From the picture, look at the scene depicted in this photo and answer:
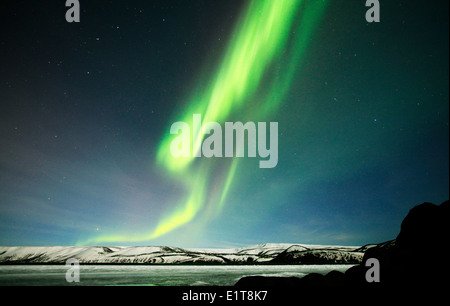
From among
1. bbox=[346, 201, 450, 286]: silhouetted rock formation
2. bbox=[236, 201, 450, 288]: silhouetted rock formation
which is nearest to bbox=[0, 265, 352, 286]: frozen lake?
bbox=[236, 201, 450, 288]: silhouetted rock formation

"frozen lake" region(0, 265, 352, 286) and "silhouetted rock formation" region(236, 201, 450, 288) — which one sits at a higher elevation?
"silhouetted rock formation" region(236, 201, 450, 288)

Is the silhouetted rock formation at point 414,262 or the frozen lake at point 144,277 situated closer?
the silhouetted rock formation at point 414,262

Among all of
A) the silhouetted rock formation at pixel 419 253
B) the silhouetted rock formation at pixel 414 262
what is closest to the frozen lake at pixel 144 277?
the silhouetted rock formation at pixel 414 262

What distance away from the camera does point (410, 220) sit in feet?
50.1

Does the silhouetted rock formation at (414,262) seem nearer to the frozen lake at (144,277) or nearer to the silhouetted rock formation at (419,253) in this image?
the silhouetted rock formation at (419,253)

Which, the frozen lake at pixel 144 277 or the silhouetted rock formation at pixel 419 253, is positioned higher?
the silhouetted rock formation at pixel 419 253

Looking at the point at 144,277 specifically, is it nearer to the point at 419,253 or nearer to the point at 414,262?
the point at 419,253

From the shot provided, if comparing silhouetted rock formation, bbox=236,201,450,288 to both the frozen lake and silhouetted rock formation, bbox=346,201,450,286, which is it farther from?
the frozen lake

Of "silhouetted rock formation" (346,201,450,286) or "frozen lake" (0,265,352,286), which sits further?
"frozen lake" (0,265,352,286)

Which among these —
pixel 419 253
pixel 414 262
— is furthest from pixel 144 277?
pixel 414 262
